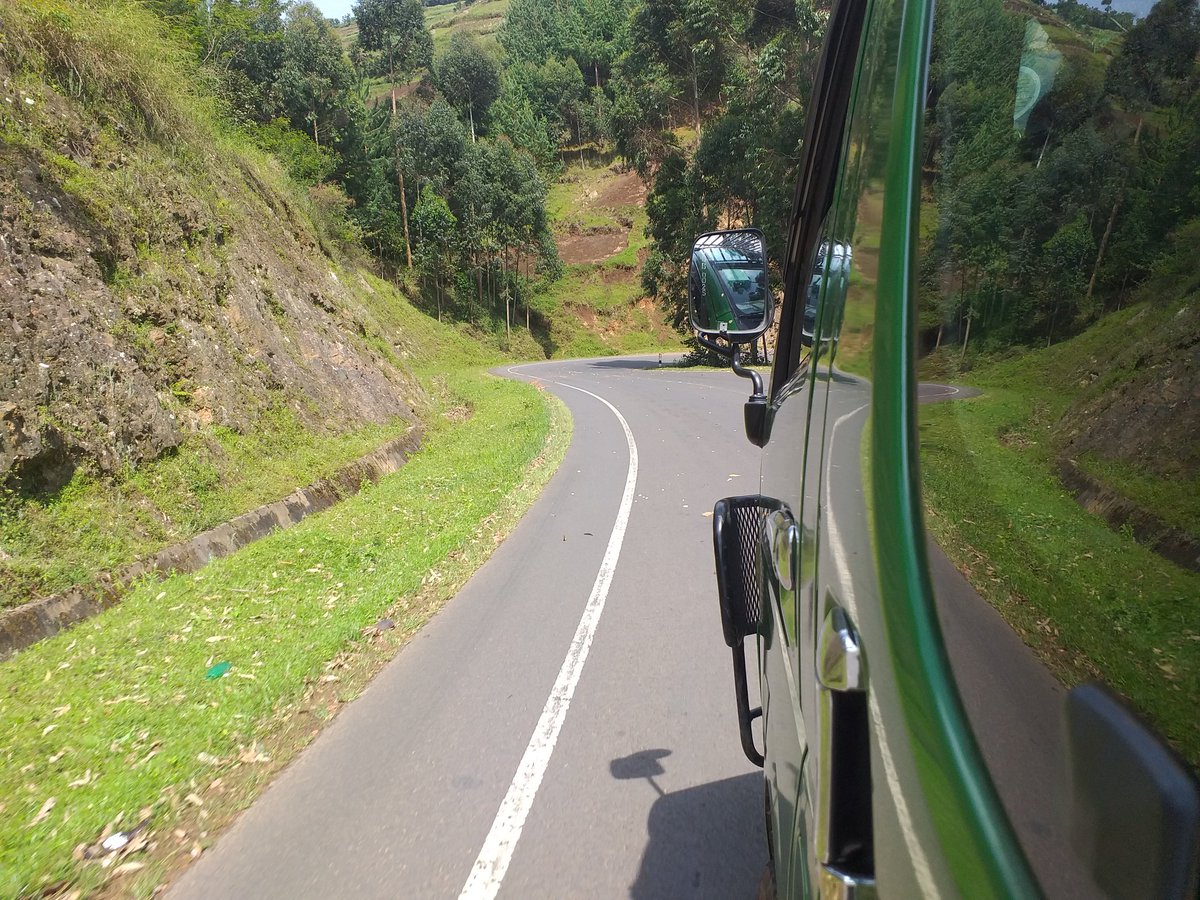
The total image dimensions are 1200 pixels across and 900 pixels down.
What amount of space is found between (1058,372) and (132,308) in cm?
960

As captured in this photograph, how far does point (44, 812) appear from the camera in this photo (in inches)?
135

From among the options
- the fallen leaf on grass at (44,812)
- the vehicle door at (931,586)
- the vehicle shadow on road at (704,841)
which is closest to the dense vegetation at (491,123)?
the fallen leaf on grass at (44,812)

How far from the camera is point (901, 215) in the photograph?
1202mm

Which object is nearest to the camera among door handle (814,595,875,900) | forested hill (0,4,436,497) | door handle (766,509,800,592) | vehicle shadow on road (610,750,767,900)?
door handle (814,595,875,900)

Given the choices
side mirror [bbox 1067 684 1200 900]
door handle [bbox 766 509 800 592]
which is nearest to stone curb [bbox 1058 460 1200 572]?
side mirror [bbox 1067 684 1200 900]

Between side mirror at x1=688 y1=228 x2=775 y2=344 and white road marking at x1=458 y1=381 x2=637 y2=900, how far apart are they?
89.8 inches

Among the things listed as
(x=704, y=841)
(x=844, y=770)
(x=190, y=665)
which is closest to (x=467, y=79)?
(x=190, y=665)

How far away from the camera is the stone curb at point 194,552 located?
5.45 meters

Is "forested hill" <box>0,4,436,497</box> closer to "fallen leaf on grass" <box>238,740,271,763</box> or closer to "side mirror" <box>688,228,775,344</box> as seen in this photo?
"fallen leaf on grass" <box>238,740,271,763</box>

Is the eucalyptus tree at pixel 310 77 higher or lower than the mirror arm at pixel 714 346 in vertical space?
higher

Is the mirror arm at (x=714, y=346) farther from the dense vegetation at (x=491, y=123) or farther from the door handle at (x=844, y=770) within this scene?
the dense vegetation at (x=491, y=123)

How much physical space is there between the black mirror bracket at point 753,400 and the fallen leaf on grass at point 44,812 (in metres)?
3.43

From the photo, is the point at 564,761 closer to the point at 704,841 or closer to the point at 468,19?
the point at 704,841

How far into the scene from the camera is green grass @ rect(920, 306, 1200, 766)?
785mm
